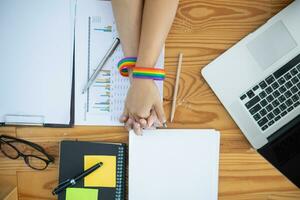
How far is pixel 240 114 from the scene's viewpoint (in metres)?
0.87

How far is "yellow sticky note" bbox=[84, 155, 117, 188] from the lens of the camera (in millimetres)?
866

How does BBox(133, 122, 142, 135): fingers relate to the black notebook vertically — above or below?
above

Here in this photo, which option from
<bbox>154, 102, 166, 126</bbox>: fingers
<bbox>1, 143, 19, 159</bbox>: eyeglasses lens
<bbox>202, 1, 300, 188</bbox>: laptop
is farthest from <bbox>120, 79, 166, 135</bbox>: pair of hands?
<bbox>1, 143, 19, 159</bbox>: eyeglasses lens

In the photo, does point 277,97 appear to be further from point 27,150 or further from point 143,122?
point 27,150

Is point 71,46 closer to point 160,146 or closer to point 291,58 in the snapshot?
point 160,146

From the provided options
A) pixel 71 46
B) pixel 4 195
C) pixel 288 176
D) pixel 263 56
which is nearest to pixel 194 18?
pixel 263 56

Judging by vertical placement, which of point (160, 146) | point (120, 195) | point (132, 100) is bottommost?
point (120, 195)

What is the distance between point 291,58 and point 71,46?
1.70 ft

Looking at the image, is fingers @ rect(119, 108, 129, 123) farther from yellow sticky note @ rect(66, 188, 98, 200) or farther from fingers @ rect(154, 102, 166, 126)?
yellow sticky note @ rect(66, 188, 98, 200)

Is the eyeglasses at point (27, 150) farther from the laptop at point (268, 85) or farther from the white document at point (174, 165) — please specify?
the laptop at point (268, 85)

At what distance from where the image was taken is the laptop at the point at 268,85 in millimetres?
853

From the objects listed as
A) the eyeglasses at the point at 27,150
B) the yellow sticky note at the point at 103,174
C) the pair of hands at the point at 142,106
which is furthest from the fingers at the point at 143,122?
the eyeglasses at the point at 27,150

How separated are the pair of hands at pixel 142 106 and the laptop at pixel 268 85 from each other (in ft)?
0.46

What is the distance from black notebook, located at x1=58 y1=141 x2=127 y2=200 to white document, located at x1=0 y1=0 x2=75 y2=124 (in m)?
0.08
